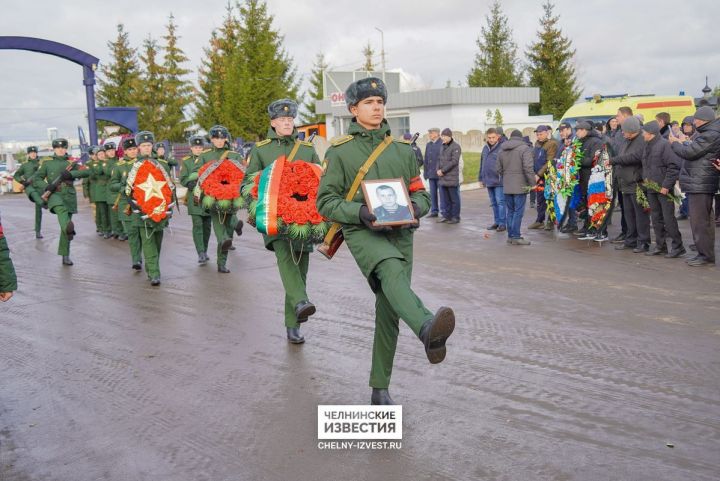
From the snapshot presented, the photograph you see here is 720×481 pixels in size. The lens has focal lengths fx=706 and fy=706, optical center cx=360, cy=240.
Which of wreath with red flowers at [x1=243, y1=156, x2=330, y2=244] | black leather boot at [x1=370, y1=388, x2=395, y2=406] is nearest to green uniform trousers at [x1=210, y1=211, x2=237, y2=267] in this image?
wreath with red flowers at [x1=243, y1=156, x2=330, y2=244]

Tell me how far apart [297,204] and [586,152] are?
812cm

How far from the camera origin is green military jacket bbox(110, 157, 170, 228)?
10789 mm

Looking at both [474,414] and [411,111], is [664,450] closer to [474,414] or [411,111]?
[474,414]

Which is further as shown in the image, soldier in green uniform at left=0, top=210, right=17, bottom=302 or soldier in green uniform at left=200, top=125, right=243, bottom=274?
soldier in green uniform at left=200, top=125, right=243, bottom=274

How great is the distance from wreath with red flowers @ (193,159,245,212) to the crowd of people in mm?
5285

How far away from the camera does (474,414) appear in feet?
16.6

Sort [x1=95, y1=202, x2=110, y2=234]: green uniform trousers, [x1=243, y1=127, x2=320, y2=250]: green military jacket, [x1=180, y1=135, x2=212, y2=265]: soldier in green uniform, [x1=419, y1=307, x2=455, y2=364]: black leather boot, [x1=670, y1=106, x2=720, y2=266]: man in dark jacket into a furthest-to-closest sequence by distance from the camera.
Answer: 1. [x1=95, y1=202, x2=110, y2=234]: green uniform trousers
2. [x1=180, y1=135, x2=212, y2=265]: soldier in green uniform
3. [x1=670, y1=106, x2=720, y2=266]: man in dark jacket
4. [x1=243, y1=127, x2=320, y2=250]: green military jacket
5. [x1=419, y1=307, x2=455, y2=364]: black leather boot

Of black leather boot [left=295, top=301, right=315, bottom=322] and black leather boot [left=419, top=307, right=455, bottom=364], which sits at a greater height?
black leather boot [left=419, top=307, right=455, bottom=364]

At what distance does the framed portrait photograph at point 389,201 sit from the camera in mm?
4668

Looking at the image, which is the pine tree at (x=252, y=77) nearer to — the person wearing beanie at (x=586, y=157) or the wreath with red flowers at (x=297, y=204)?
the person wearing beanie at (x=586, y=157)

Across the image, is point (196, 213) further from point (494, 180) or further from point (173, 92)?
point (173, 92)

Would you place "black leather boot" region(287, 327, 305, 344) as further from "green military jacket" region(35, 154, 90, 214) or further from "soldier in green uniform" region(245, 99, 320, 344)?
"green military jacket" region(35, 154, 90, 214)

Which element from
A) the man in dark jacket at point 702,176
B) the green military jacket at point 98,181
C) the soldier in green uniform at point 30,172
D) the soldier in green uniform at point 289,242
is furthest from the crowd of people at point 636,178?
the soldier in green uniform at point 30,172

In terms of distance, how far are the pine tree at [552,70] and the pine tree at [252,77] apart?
19.8 metres
